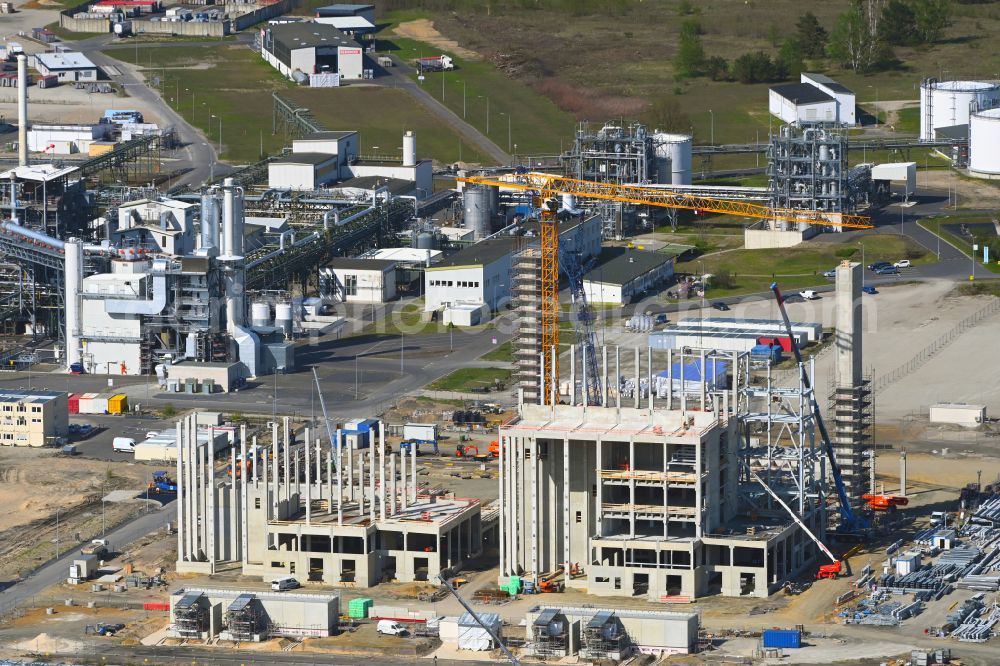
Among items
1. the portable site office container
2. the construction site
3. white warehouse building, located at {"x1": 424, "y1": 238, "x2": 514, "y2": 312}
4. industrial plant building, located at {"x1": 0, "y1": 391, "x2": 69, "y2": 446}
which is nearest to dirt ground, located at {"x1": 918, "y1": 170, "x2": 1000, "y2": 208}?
the construction site

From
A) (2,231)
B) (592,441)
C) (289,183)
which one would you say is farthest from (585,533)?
(289,183)

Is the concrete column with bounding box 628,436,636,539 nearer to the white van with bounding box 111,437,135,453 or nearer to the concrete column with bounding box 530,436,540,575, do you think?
the concrete column with bounding box 530,436,540,575

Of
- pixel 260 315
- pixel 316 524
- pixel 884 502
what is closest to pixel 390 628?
pixel 316 524

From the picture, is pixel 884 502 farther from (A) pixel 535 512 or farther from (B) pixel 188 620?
(B) pixel 188 620

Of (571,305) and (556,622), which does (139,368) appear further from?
(556,622)

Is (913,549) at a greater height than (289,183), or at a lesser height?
lesser

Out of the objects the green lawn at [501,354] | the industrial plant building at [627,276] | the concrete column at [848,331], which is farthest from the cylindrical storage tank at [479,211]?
the concrete column at [848,331]

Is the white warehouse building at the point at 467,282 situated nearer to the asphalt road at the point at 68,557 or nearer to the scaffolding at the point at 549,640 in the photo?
the asphalt road at the point at 68,557
